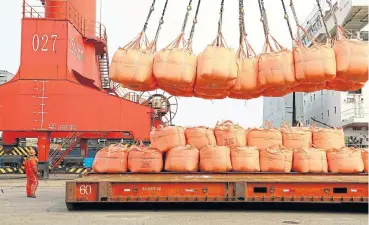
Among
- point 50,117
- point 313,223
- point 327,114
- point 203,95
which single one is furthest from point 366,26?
point 313,223

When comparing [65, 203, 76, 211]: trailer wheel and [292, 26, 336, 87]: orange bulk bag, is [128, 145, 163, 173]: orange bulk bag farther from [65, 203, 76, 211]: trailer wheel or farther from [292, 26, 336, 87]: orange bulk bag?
[292, 26, 336, 87]: orange bulk bag

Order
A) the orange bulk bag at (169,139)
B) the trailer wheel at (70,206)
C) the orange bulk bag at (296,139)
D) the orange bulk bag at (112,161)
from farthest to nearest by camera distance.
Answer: the orange bulk bag at (296,139), the orange bulk bag at (169,139), the orange bulk bag at (112,161), the trailer wheel at (70,206)

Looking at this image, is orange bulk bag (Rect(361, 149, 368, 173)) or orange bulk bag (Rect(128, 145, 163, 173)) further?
orange bulk bag (Rect(361, 149, 368, 173))

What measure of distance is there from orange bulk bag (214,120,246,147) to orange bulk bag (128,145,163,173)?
1.35m

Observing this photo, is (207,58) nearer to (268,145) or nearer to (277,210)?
(268,145)

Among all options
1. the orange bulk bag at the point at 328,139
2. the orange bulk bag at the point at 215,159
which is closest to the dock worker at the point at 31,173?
the orange bulk bag at the point at 215,159

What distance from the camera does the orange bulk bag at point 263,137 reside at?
9.89 meters

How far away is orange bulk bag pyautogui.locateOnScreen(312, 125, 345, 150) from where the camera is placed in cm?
1007

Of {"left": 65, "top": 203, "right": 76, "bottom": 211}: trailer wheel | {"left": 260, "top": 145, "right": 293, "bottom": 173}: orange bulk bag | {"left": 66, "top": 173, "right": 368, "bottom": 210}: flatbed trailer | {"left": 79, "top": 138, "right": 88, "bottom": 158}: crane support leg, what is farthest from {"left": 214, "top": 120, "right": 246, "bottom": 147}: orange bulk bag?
{"left": 79, "top": 138, "right": 88, "bottom": 158}: crane support leg

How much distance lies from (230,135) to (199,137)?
0.66m

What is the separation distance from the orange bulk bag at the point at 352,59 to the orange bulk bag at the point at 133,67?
3.52 m

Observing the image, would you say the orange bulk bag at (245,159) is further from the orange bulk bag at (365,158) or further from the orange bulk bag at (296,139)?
the orange bulk bag at (365,158)

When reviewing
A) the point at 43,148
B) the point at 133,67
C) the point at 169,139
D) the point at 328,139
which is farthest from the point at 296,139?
the point at 43,148

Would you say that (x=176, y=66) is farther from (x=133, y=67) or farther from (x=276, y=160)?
(x=276, y=160)
